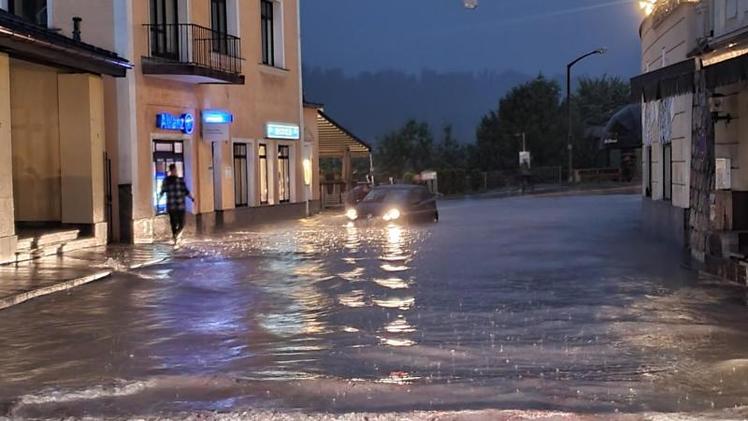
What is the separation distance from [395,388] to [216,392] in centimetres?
140

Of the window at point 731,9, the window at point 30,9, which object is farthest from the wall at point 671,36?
the window at point 30,9

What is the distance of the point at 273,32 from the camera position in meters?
27.9

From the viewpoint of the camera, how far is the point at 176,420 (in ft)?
19.8

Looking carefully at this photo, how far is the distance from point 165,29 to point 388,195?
324 inches

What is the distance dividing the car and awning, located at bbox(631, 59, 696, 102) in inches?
413

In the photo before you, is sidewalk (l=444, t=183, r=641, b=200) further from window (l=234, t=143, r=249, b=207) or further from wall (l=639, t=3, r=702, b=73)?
wall (l=639, t=3, r=702, b=73)

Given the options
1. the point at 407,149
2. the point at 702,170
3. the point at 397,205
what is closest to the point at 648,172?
the point at 397,205

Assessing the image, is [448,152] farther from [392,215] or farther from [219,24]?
[219,24]

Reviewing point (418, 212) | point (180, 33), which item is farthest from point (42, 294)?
point (418, 212)

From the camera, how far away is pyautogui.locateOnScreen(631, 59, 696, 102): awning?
13.9m

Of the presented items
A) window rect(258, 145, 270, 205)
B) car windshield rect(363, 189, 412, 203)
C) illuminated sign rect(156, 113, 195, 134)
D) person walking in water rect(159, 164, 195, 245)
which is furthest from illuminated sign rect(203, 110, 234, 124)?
car windshield rect(363, 189, 412, 203)

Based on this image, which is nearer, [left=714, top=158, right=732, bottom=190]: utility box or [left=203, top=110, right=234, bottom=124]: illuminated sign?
[left=714, top=158, right=732, bottom=190]: utility box

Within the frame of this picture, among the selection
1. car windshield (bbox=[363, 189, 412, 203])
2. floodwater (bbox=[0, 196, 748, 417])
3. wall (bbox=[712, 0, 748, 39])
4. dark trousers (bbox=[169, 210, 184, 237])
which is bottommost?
floodwater (bbox=[0, 196, 748, 417])

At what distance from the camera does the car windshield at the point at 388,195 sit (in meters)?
25.6
